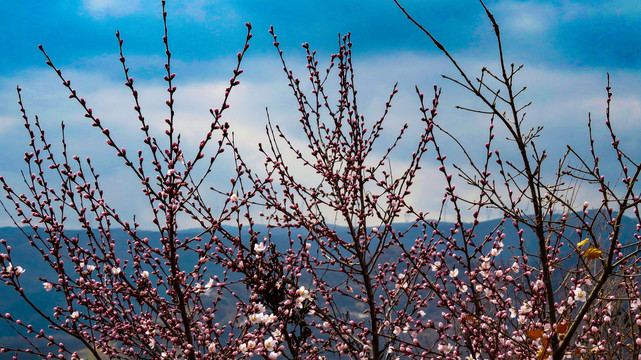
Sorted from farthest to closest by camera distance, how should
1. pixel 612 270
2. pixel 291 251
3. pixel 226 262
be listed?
1. pixel 291 251
2. pixel 226 262
3. pixel 612 270

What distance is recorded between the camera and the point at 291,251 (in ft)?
18.0

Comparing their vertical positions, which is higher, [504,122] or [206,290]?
[504,122]

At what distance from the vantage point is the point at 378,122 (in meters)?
6.27

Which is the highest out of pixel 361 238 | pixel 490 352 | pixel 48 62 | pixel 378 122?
pixel 378 122

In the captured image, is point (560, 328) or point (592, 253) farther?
point (560, 328)

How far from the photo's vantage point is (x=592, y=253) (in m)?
3.48

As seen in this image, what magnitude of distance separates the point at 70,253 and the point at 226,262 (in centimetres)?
155

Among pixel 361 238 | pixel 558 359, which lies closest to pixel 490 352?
pixel 558 359

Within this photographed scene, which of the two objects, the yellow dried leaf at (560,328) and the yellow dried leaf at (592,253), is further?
the yellow dried leaf at (560,328)

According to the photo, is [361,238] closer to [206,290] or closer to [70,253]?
[206,290]

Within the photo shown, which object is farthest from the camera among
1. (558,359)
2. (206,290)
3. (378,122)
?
(378,122)

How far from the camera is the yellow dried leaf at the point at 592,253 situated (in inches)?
135

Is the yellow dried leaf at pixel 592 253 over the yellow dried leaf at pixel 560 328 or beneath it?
over

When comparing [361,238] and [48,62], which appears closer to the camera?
[48,62]
